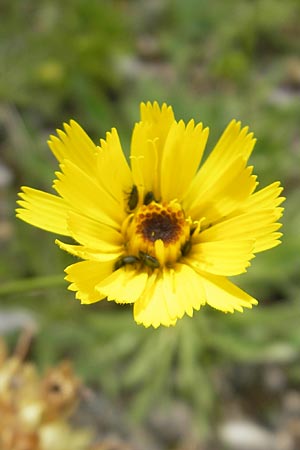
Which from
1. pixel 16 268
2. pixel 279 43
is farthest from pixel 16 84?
pixel 279 43

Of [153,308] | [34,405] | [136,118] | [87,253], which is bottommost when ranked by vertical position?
[34,405]

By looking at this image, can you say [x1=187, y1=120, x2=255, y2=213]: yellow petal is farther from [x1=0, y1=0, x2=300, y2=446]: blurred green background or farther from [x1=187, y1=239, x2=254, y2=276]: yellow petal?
[x1=0, y1=0, x2=300, y2=446]: blurred green background

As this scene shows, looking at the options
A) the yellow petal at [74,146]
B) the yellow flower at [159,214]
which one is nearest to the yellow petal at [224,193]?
the yellow flower at [159,214]

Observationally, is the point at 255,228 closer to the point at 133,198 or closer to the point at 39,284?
the point at 133,198

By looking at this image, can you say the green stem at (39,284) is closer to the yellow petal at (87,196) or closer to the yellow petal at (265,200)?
the yellow petal at (87,196)

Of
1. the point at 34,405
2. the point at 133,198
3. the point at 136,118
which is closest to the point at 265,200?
the point at 133,198

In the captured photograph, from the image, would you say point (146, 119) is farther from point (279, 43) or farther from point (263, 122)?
point (279, 43)
